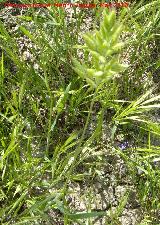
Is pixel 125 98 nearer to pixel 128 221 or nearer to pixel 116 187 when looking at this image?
pixel 116 187

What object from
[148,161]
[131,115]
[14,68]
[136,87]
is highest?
[14,68]

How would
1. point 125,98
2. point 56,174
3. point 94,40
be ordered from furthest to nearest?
point 125,98
point 56,174
point 94,40

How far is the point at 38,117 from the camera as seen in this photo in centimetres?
164

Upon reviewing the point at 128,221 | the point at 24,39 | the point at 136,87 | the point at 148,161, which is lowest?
the point at 128,221

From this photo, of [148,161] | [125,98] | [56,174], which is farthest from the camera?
[125,98]

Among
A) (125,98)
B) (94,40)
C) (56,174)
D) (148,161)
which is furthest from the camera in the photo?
(125,98)

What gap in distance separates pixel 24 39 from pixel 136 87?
1.85ft

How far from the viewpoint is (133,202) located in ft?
5.34

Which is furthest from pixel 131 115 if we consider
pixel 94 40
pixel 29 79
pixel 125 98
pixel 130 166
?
pixel 94 40

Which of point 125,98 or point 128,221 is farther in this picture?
A: point 125,98

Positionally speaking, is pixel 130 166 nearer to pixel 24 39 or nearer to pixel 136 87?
pixel 136 87

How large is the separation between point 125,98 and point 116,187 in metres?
0.39

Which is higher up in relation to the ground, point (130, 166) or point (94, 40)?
point (94, 40)

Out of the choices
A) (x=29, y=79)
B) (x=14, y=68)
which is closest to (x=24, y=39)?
(x=14, y=68)
